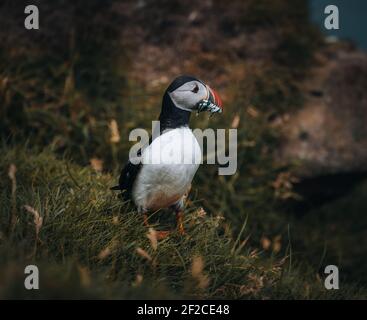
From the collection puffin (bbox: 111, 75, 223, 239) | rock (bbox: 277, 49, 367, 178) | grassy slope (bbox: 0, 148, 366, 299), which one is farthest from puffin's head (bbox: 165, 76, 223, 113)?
rock (bbox: 277, 49, 367, 178)

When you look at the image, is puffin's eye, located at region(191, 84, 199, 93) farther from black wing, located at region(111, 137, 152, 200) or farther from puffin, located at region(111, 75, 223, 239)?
black wing, located at region(111, 137, 152, 200)

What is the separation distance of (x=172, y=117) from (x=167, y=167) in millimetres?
322

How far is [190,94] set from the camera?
322cm

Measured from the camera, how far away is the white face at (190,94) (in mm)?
3225

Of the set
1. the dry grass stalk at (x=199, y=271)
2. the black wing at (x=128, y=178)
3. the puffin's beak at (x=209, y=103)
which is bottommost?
the dry grass stalk at (x=199, y=271)

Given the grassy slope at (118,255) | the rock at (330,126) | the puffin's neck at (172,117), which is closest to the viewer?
the grassy slope at (118,255)

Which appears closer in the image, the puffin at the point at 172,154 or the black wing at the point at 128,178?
the puffin at the point at 172,154

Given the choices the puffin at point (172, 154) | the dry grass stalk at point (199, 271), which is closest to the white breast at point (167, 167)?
the puffin at point (172, 154)

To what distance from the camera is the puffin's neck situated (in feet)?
10.6

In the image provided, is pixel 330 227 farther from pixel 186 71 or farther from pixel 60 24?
pixel 60 24

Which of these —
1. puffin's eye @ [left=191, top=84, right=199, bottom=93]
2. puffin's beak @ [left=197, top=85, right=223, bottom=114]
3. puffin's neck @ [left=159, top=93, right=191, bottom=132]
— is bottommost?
puffin's neck @ [left=159, top=93, right=191, bottom=132]

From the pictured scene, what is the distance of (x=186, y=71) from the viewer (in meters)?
5.84

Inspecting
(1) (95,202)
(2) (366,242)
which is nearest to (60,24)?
(1) (95,202)

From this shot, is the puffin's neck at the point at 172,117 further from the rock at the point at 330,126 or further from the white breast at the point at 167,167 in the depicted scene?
the rock at the point at 330,126
